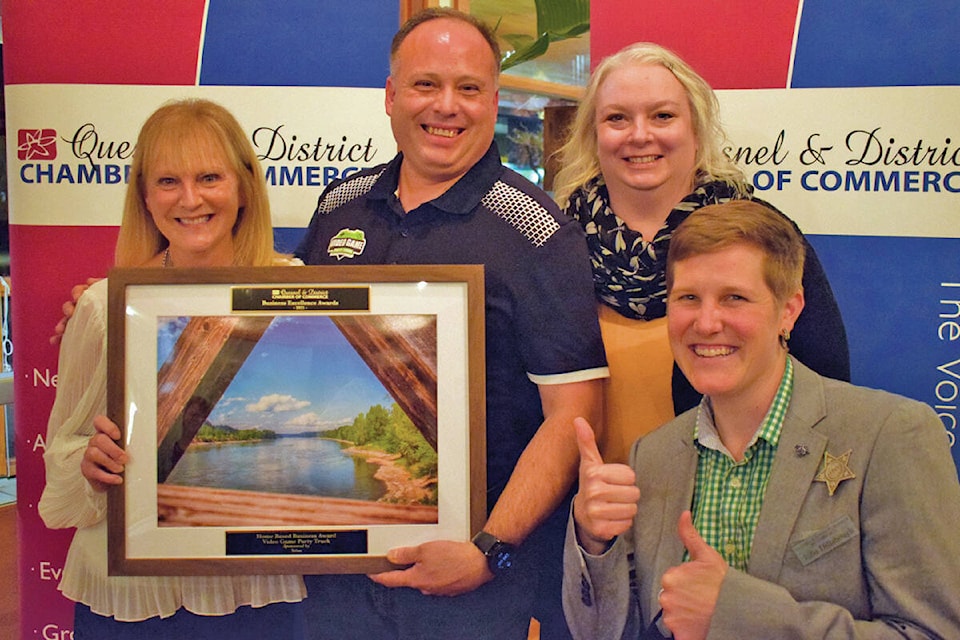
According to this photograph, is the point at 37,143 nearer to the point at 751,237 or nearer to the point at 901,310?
the point at 751,237

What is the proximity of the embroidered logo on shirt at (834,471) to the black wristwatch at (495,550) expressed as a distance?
617 millimetres

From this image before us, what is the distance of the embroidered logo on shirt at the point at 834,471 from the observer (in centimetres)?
147

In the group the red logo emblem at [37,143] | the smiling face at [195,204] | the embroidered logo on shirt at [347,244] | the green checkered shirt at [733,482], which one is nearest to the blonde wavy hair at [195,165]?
the smiling face at [195,204]

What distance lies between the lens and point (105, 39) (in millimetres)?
2049

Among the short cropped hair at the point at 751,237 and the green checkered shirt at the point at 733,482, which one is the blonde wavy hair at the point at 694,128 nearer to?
the short cropped hair at the point at 751,237

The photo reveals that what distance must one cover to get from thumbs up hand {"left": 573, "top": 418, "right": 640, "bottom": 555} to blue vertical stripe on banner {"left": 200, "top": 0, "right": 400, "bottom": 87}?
3.59ft

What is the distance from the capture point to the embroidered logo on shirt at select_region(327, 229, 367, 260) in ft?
5.97

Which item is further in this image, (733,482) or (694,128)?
(694,128)

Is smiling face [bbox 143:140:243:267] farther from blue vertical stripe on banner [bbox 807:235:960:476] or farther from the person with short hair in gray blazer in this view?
blue vertical stripe on banner [bbox 807:235:960:476]

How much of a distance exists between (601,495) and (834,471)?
0.41m

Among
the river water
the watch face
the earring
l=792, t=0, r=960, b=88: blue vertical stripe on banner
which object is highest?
l=792, t=0, r=960, b=88: blue vertical stripe on banner

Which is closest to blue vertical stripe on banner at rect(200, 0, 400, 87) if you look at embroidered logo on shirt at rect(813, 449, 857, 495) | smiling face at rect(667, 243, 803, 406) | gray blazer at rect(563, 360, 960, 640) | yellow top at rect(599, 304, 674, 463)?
yellow top at rect(599, 304, 674, 463)

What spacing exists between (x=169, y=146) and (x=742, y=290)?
120cm

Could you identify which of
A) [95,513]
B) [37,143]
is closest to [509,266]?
[95,513]
